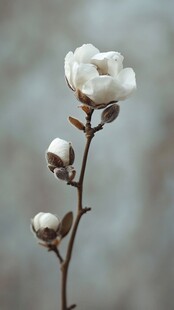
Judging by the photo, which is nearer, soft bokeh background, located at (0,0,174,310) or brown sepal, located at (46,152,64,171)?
brown sepal, located at (46,152,64,171)

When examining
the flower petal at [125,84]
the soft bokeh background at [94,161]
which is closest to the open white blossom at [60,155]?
the flower petal at [125,84]

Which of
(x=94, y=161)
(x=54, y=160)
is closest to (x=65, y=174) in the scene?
(x=54, y=160)

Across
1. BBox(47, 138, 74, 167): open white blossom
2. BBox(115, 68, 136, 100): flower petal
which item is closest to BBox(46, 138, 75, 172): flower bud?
BBox(47, 138, 74, 167): open white blossom

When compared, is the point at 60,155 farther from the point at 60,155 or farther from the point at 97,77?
the point at 97,77

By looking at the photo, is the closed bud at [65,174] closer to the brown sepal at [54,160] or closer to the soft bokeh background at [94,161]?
the brown sepal at [54,160]

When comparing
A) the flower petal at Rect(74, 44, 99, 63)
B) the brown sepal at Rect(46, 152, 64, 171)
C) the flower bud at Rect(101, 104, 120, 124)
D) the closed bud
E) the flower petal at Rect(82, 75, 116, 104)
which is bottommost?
the closed bud

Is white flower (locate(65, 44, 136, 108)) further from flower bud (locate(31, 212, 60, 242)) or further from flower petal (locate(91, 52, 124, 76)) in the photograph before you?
flower bud (locate(31, 212, 60, 242))

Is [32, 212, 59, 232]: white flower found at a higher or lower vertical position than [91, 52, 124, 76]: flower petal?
lower
